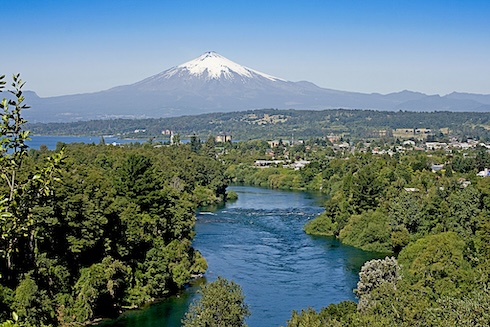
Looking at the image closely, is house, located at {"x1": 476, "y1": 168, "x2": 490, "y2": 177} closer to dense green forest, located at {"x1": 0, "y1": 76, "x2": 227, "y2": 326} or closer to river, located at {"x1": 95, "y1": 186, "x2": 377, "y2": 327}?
river, located at {"x1": 95, "y1": 186, "x2": 377, "y2": 327}

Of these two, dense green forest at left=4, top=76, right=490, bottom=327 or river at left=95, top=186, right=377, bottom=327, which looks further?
river at left=95, top=186, right=377, bottom=327

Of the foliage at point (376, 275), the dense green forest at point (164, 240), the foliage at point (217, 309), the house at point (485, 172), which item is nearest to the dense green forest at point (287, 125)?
the house at point (485, 172)

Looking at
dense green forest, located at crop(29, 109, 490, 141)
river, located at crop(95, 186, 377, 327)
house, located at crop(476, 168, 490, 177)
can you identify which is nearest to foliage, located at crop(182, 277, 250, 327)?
river, located at crop(95, 186, 377, 327)

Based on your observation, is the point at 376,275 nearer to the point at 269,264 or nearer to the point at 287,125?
the point at 269,264

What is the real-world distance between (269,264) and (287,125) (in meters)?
93.0

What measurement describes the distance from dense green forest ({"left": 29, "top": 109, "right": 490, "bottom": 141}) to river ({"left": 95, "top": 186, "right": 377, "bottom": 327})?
6634cm

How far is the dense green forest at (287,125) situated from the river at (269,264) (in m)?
66.3

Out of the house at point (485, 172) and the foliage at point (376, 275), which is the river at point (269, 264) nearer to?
the foliage at point (376, 275)

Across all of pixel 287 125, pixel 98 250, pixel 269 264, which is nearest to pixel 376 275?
pixel 269 264

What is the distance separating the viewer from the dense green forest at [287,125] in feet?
333

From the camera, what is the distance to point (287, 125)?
373 ft

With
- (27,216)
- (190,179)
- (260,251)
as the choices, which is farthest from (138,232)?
(190,179)

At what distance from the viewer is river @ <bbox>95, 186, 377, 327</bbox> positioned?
55.0 ft

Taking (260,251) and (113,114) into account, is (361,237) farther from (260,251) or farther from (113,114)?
(113,114)
